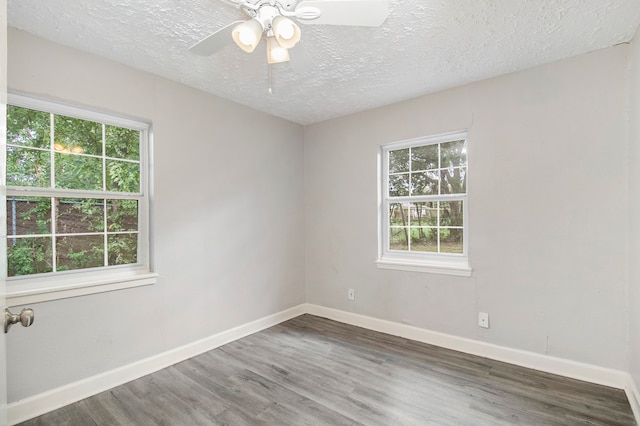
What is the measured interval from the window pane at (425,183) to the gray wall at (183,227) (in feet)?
4.83

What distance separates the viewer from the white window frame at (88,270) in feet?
6.44

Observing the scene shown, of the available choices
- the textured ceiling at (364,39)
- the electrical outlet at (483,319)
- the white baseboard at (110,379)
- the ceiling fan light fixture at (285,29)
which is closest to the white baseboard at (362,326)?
the white baseboard at (110,379)

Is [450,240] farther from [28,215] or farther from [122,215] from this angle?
[28,215]

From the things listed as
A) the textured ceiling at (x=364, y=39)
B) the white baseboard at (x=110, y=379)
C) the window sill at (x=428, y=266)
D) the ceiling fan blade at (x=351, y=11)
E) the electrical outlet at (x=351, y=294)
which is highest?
the textured ceiling at (x=364, y=39)

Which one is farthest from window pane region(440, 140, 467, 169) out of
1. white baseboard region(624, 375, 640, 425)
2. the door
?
the door

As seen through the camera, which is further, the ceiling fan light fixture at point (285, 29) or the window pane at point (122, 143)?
the window pane at point (122, 143)

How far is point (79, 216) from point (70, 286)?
1.71 feet

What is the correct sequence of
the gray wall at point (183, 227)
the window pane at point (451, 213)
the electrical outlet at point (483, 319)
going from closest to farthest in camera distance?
the gray wall at point (183, 227), the electrical outlet at point (483, 319), the window pane at point (451, 213)

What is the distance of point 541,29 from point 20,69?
338 centimetres

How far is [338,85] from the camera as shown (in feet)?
9.08

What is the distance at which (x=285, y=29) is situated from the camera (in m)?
1.39

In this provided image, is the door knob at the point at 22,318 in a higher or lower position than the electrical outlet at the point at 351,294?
higher

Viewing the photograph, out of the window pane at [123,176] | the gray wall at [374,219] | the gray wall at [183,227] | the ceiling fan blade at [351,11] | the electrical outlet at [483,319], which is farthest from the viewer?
the electrical outlet at [483,319]

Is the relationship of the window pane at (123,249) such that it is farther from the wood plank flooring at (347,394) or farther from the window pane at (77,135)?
the wood plank flooring at (347,394)
